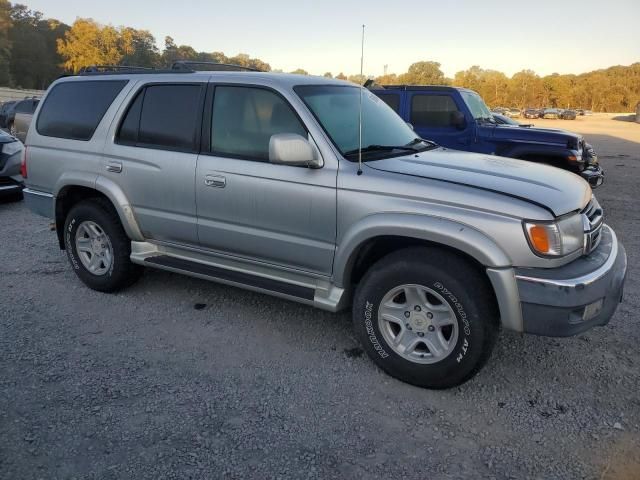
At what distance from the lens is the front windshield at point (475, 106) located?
27.8ft

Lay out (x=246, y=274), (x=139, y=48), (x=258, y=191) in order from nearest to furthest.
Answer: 1. (x=258, y=191)
2. (x=246, y=274)
3. (x=139, y=48)

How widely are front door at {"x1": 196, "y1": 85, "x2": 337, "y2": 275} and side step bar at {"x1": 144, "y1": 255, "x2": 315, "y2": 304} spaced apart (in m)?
0.14

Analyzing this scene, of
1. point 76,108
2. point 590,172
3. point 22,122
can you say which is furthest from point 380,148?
point 22,122

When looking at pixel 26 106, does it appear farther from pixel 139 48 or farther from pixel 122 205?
pixel 139 48

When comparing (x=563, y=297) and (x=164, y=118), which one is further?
(x=164, y=118)

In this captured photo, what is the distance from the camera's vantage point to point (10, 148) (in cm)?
831

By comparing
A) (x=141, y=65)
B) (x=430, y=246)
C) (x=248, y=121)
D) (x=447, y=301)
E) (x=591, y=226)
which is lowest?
(x=447, y=301)

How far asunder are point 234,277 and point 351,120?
1.46 m

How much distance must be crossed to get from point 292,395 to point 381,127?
212 cm

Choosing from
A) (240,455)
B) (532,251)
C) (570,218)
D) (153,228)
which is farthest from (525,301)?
(153,228)

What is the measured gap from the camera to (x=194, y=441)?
8.79ft

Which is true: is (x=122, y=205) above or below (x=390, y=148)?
below

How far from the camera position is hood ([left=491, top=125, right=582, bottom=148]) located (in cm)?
786

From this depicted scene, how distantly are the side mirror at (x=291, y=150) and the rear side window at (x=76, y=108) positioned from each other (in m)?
1.95
